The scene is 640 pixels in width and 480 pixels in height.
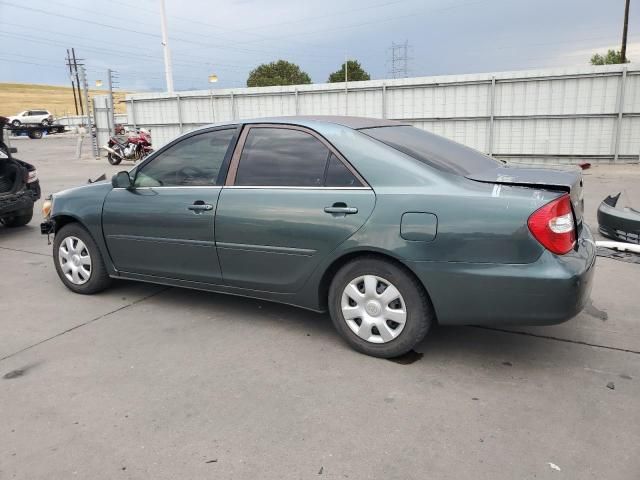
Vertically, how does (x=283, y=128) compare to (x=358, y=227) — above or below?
above

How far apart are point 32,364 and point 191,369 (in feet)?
3.63

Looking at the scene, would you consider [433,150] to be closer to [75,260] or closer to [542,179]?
[542,179]

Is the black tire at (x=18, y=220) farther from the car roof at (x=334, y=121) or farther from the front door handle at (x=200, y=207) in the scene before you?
the car roof at (x=334, y=121)

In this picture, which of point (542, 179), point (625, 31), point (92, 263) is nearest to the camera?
point (542, 179)

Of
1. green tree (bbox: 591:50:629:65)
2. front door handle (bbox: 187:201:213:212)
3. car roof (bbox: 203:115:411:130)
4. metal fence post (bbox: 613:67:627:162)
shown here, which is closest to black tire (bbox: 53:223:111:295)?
front door handle (bbox: 187:201:213:212)

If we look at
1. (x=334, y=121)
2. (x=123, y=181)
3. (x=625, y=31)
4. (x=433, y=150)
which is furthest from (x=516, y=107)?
(x=625, y=31)

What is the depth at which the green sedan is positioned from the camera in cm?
298

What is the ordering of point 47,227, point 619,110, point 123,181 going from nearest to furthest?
1. point 123,181
2. point 47,227
3. point 619,110

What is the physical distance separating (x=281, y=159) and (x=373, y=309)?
4.11 feet

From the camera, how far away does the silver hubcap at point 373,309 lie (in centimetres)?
330

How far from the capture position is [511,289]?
9.75 ft

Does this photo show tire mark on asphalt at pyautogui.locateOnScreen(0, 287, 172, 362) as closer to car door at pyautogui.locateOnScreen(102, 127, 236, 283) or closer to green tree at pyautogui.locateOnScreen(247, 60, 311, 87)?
car door at pyautogui.locateOnScreen(102, 127, 236, 283)

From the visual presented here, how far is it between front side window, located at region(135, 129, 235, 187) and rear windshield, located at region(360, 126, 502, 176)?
1161mm

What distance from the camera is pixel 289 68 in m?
56.4
